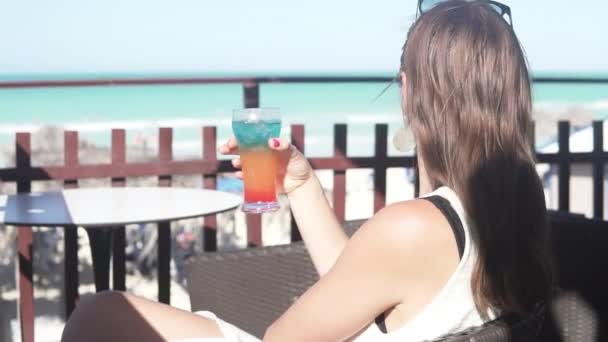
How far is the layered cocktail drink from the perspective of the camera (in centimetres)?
174

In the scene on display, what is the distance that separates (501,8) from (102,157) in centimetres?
734

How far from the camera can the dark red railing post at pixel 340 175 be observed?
11.8ft

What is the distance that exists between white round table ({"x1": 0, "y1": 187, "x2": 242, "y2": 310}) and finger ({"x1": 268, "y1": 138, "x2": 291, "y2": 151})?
0.53 m

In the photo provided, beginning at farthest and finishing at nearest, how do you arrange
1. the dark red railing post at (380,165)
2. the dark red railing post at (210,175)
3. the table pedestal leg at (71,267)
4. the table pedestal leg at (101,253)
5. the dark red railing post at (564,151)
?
the dark red railing post at (564,151) < the dark red railing post at (380,165) < the dark red railing post at (210,175) < the table pedestal leg at (71,267) < the table pedestal leg at (101,253)

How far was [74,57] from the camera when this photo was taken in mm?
46250

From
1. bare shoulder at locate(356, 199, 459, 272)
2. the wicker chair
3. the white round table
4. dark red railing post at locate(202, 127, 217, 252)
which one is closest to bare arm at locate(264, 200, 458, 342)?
bare shoulder at locate(356, 199, 459, 272)

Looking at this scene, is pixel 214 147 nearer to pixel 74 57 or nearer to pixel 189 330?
pixel 189 330

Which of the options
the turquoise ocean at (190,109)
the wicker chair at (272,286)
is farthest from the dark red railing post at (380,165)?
the turquoise ocean at (190,109)

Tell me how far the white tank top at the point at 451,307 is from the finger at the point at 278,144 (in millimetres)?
513

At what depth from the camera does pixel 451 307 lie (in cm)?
126

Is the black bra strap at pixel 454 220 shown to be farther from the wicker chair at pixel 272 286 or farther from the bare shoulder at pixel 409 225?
the wicker chair at pixel 272 286

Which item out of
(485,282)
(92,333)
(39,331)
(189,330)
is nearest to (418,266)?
(485,282)

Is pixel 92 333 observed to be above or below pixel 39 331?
above

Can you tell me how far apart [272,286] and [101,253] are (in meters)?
0.52
